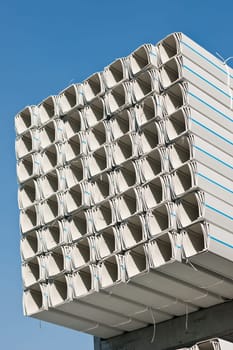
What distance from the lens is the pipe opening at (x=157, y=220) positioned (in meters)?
32.0

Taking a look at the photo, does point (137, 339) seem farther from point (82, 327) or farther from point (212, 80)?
point (212, 80)

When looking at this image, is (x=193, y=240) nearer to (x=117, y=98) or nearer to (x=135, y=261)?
(x=135, y=261)

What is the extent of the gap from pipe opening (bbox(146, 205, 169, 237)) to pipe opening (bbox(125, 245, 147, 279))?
73cm

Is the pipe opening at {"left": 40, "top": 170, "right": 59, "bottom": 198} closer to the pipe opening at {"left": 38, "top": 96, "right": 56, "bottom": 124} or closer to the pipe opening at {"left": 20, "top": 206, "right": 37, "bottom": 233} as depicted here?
the pipe opening at {"left": 20, "top": 206, "right": 37, "bottom": 233}

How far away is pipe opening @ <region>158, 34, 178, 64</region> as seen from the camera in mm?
33969

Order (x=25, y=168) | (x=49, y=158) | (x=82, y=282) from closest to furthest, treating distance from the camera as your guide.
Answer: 1. (x=82, y=282)
2. (x=49, y=158)
3. (x=25, y=168)

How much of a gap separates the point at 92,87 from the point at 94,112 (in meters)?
1.06

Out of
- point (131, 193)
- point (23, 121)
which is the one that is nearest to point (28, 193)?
point (23, 121)

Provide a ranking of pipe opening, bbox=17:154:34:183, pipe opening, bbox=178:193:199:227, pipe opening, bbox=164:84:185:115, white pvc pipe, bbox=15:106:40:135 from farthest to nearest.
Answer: white pvc pipe, bbox=15:106:40:135 → pipe opening, bbox=17:154:34:183 → pipe opening, bbox=164:84:185:115 → pipe opening, bbox=178:193:199:227

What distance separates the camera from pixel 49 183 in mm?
36438

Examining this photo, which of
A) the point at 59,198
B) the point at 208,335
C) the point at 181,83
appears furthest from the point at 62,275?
the point at 181,83

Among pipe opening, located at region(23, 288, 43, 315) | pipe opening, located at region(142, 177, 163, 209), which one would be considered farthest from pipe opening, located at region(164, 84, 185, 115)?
pipe opening, located at region(23, 288, 43, 315)

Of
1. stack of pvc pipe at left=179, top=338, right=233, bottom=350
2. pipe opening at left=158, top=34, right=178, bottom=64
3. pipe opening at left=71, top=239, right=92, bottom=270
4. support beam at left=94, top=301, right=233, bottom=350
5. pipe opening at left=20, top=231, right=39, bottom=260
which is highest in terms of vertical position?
pipe opening at left=158, top=34, right=178, bottom=64

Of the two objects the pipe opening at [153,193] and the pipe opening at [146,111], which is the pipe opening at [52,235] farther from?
the pipe opening at [146,111]
